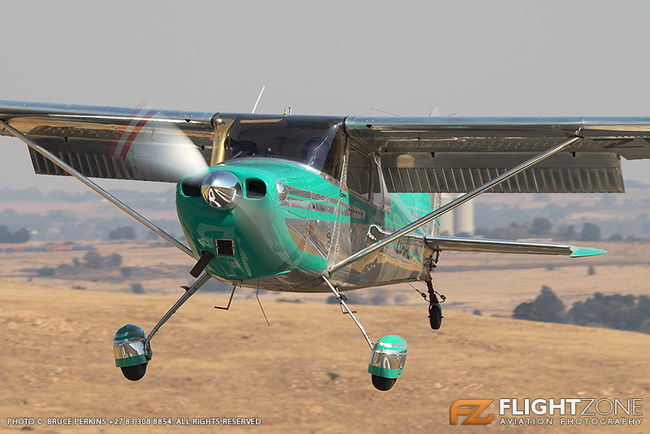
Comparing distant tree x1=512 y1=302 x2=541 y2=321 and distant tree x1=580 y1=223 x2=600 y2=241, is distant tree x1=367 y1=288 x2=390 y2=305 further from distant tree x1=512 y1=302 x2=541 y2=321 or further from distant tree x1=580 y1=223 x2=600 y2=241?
distant tree x1=580 y1=223 x2=600 y2=241

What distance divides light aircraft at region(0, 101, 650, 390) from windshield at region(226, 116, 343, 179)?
2 centimetres

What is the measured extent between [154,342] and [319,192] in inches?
813

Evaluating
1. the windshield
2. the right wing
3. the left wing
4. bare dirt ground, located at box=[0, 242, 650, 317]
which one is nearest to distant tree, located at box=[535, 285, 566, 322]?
bare dirt ground, located at box=[0, 242, 650, 317]

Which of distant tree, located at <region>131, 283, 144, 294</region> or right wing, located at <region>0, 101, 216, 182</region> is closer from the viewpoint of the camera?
right wing, located at <region>0, 101, 216, 182</region>

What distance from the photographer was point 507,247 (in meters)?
14.2

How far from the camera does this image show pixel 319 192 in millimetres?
9992

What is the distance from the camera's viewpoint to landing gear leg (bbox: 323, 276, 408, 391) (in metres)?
10.4

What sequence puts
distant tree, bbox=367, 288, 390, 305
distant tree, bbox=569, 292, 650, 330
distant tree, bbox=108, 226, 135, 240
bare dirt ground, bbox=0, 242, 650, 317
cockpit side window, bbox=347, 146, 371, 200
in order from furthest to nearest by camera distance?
distant tree, bbox=108, 226, 135, 240
bare dirt ground, bbox=0, 242, 650, 317
distant tree, bbox=367, 288, 390, 305
distant tree, bbox=569, 292, 650, 330
cockpit side window, bbox=347, 146, 371, 200

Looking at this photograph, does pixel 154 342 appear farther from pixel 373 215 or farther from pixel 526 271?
pixel 526 271

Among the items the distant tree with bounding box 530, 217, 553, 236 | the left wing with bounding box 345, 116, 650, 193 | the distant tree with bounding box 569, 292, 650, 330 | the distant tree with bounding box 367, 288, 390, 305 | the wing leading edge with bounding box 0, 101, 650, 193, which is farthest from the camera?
the distant tree with bounding box 530, 217, 553, 236

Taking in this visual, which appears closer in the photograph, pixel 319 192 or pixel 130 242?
pixel 319 192

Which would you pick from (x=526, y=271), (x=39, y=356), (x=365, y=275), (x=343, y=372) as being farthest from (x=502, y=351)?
(x=526, y=271)

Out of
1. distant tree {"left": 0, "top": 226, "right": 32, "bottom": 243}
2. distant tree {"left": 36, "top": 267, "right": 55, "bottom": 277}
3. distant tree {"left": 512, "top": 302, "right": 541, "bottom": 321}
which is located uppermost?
distant tree {"left": 0, "top": 226, "right": 32, "bottom": 243}

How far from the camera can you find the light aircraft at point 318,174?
29.9 ft
